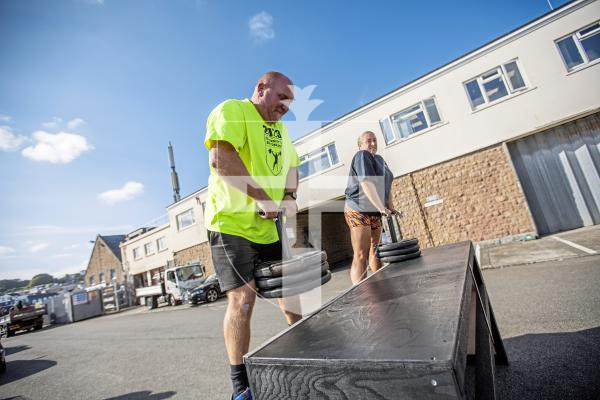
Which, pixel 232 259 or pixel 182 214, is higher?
pixel 182 214

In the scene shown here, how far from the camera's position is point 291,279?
1493 millimetres

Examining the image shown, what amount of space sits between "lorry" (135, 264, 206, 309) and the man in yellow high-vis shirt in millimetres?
11824

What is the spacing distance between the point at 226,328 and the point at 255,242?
50 centimetres

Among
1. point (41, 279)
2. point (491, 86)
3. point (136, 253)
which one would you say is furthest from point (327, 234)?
point (41, 279)

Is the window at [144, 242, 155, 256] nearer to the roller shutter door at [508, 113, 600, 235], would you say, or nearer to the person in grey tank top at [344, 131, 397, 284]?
the person in grey tank top at [344, 131, 397, 284]

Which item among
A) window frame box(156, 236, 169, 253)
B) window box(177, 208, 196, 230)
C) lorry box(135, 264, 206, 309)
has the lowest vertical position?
lorry box(135, 264, 206, 309)

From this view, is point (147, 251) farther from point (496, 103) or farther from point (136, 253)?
point (496, 103)

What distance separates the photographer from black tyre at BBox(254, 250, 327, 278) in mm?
1491

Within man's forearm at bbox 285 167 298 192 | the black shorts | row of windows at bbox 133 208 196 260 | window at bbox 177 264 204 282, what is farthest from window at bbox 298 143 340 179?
the black shorts

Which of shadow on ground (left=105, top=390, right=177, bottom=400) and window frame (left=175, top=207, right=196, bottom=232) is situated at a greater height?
window frame (left=175, top=207, right=196, bottom=232)

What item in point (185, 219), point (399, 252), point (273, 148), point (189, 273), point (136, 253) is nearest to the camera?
point (273, 148)

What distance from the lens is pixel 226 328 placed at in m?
1.49

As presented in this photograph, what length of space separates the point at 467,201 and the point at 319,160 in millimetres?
6207

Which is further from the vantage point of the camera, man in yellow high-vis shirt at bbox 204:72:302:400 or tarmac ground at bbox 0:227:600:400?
tarmac ground at bbox 0:227:600:400
